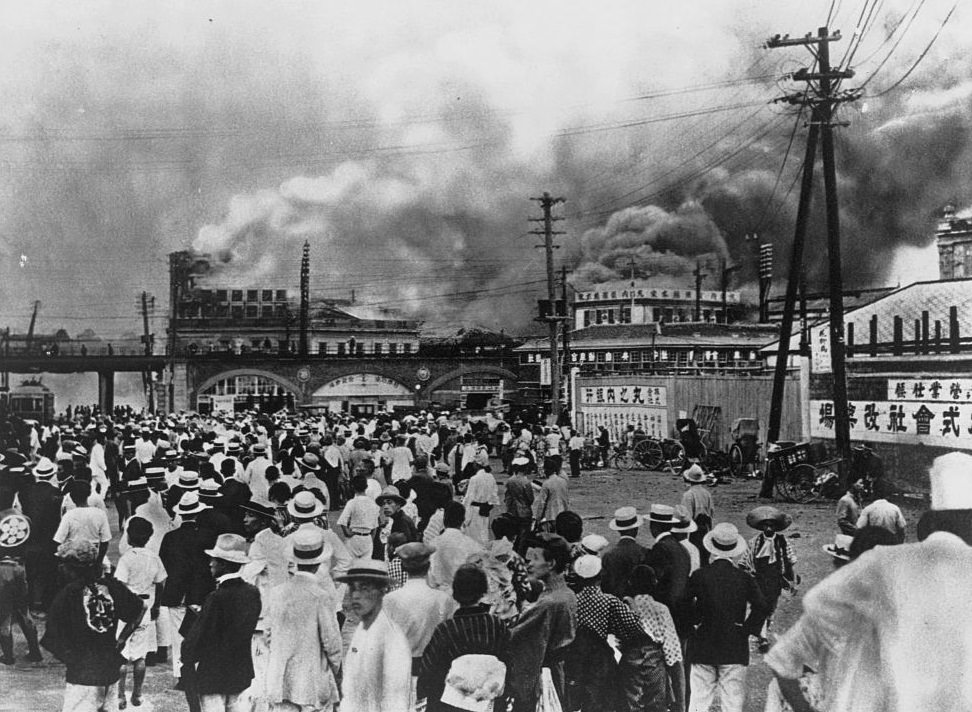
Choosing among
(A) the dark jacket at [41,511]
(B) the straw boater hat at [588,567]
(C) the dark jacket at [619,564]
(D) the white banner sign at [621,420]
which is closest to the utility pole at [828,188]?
(C) the dark jacket at [619,564]

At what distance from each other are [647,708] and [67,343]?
8.22 meters

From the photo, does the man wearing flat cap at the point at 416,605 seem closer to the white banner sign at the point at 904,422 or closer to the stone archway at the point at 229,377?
the white banner sign at the point at 904,422

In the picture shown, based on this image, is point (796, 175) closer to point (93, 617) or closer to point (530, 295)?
point (530, 295)

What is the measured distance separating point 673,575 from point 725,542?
381 mm

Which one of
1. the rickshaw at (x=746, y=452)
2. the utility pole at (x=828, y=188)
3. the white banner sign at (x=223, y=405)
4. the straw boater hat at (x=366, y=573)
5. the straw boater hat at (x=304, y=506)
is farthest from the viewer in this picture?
the white banner sign at (x=223, y=405)

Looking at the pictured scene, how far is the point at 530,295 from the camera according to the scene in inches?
392

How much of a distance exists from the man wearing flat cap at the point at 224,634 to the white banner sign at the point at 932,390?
704 cm

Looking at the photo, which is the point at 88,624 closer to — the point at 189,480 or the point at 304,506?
the point at 304,506

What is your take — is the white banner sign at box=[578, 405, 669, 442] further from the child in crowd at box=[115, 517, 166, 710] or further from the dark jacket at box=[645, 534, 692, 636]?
the child in crowd at box=[115, 517, 166, 710]

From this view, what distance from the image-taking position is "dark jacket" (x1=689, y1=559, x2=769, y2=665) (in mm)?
4566

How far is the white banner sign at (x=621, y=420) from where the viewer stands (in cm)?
1642

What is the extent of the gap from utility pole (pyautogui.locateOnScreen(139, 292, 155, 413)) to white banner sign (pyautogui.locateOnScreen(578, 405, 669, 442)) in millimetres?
8846

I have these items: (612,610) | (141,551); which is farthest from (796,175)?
(141,551)

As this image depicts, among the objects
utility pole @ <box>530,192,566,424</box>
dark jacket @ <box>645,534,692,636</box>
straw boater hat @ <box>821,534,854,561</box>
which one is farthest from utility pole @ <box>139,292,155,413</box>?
straw boater hat @ <box>821,534,854,561</box>
